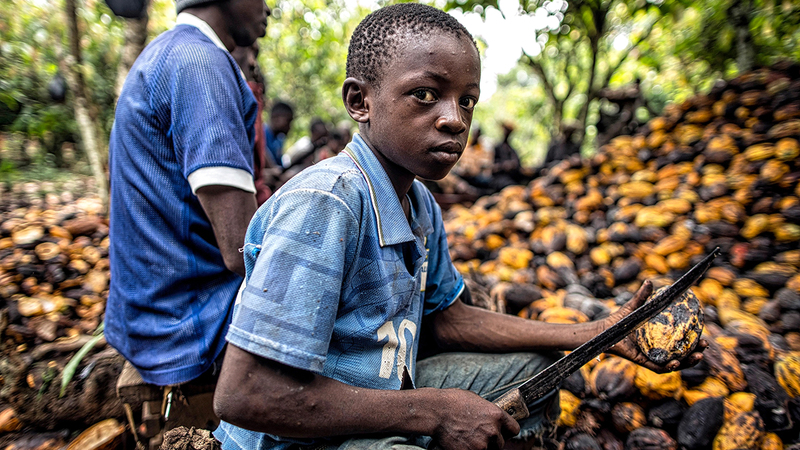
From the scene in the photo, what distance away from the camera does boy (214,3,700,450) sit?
2.58 feet

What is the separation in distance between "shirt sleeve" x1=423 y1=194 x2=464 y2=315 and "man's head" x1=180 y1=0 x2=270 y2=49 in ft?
3.19

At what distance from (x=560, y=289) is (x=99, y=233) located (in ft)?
12.0

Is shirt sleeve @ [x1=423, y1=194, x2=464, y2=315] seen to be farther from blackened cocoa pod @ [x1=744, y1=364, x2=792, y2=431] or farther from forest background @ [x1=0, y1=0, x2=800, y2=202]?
forest background @ [x1=0, y1=0, x2=800, y2=202]

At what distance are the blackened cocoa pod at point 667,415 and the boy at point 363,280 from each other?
0.91 m

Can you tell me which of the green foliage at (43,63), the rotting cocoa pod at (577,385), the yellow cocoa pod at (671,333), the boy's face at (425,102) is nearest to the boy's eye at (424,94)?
the boy's face at (425,102)

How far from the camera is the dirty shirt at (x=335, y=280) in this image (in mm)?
783

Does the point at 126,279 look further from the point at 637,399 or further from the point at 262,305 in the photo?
the point at 637,399

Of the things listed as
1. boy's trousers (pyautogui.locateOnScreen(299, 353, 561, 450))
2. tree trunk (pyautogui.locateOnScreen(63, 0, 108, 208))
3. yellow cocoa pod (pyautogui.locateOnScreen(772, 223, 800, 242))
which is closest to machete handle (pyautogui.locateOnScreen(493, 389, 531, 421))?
boy's trousers (pyautogui.locateOnScreen(299, 353, 561, 450))

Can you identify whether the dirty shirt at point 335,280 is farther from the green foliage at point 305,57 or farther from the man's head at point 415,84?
the green foliage at point 305,57

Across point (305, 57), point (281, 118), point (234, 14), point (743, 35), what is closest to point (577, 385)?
point (234, 14)

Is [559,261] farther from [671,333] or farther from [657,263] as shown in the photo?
[671,333]

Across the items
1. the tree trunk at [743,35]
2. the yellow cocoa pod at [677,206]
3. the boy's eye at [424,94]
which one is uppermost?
the tree trunk at [743,35]

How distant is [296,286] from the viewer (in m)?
0.80

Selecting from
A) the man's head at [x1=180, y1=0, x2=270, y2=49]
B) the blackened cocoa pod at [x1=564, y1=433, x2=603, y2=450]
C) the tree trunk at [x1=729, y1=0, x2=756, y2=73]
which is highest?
the tree trunk at [x1=729, y1=0, x2=756, y2=73]
